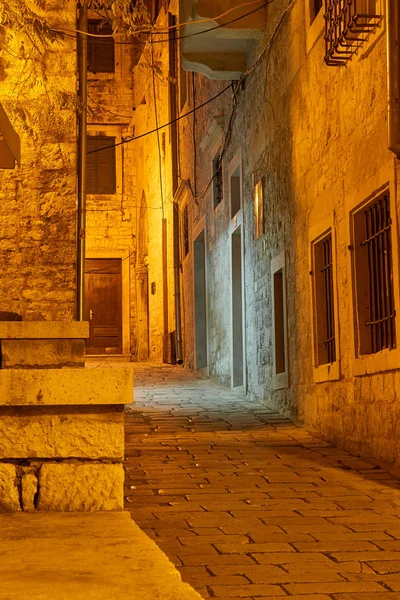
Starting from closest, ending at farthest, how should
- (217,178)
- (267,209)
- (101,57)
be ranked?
1. (267,209)
2. (217,178)
3. (101,57)

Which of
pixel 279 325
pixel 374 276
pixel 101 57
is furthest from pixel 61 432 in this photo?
pixel 101 57

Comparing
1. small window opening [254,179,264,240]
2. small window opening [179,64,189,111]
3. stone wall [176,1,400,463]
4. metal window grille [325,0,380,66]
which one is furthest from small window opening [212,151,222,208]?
metal window grille [325,0,380,66]

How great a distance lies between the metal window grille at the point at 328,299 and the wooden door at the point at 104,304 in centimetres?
1407

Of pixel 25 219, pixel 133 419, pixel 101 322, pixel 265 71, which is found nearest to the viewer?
pixel 25 219

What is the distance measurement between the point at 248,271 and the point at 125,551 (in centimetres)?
974

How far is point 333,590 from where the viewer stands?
141 inches

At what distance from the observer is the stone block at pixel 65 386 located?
15.1 feet

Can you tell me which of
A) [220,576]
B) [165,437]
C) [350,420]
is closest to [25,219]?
[165,437]

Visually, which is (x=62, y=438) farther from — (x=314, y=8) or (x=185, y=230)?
(x=185, y=230)

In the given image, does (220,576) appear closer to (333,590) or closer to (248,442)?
(333,590)

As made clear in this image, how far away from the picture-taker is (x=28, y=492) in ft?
15.2

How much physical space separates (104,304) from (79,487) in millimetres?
18777

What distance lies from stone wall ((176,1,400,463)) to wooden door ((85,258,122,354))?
8045mm

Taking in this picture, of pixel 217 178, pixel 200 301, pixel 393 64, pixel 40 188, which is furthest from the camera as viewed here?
pixel 200 301
